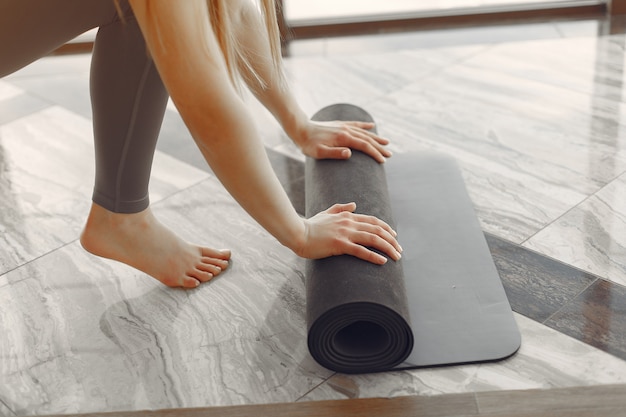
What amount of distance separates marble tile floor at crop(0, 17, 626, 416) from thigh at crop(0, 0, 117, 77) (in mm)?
538

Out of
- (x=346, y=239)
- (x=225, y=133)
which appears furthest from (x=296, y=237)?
(x=225, y=133)

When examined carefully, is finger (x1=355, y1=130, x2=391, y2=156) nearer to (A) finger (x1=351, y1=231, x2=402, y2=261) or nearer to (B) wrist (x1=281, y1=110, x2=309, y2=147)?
(B) wrist (x1=281, y1=110, x2=309, y2=147)

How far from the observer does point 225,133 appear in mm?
1354

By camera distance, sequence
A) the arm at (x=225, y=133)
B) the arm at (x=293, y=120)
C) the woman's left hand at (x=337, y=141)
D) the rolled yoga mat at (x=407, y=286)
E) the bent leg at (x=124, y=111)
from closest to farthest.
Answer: the arm at (x=225, y=133), the rolled yoga mat at (x=407, y=286), the bent leg at (x=124, y=111), the arm at (x=293, y=120), the woman's left hand at (x=337, y=141)

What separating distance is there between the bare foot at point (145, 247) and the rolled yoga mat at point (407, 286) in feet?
0.97

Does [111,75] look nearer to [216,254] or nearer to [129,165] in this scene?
[129,165]

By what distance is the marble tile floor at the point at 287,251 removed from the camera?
1493 mm

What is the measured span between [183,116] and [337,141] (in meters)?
0.57

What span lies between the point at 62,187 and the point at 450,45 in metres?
1.38

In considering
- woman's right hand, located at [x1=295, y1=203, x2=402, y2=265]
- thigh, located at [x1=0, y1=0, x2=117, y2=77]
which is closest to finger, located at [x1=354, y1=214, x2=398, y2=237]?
woman's right hand, located at [x1=295, y1=203, x2=402, y2=265]

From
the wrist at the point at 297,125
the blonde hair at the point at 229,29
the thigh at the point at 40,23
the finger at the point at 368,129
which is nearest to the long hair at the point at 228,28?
the blonde hair at the point at 229,29

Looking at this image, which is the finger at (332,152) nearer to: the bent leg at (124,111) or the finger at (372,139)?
the finger at (372,139)

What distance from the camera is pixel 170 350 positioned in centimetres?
158

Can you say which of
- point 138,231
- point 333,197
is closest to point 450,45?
point 333,197
